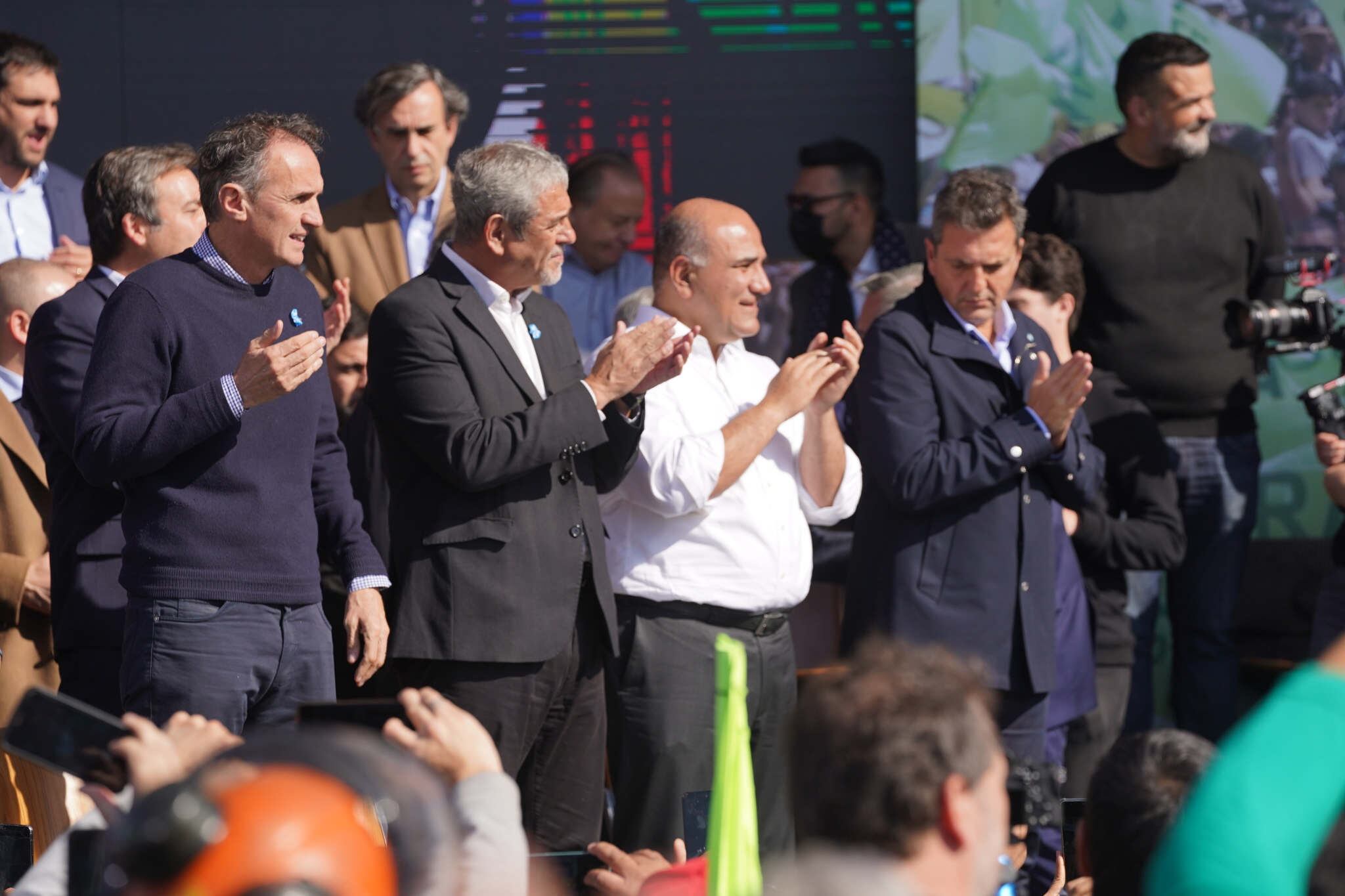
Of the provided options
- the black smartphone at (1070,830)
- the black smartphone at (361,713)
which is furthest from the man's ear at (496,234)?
the black smartphone at (361,713)

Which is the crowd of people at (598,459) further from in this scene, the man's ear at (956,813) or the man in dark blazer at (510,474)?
the man's ear at (956,813)

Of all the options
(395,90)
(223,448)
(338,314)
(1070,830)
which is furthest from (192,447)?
(395,90)

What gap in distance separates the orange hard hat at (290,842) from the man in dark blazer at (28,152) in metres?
4.35

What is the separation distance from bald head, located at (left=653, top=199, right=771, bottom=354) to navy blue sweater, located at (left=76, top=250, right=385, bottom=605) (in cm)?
127

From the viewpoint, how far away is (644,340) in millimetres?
4184

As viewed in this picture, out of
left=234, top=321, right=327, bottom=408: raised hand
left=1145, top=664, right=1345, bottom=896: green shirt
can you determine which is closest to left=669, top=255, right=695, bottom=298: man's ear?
left=234, top=321, right=327, bottom=408: raised hand

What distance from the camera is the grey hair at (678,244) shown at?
15.9 feet

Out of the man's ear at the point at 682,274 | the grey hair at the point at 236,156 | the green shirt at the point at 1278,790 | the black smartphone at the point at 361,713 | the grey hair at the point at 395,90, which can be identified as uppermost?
the grey hair at the point at 395,90

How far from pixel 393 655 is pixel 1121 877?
2.13 m

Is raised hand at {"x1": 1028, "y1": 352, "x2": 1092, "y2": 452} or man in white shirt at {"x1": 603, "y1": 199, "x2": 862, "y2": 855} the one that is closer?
man in white shirt at {"x1": 603, "y1": 199, "x2": 862, "y2": 855}

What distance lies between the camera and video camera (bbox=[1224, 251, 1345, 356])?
5.62 m

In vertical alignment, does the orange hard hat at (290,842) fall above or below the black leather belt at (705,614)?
above

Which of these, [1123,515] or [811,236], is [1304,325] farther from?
[811,236]

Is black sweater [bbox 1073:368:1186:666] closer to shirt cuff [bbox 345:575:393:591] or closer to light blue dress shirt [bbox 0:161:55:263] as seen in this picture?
shirt cuff [bbox 345:575:393:591]
